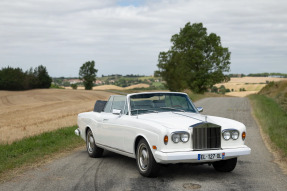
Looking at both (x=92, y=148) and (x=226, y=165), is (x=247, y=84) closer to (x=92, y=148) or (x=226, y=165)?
(x=92, y=148)

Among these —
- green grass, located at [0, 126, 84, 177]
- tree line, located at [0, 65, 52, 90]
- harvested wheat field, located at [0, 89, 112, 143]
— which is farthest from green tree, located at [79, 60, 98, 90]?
green grass, located at [0, 126, 84, 177]

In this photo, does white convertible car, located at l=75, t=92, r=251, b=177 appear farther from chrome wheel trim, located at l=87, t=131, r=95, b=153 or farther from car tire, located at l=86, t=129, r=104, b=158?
chrome wheel trim, located at l=87, t=131, r=95, b=153

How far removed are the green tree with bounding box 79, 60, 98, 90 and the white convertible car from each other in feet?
393

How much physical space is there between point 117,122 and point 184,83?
53.8m

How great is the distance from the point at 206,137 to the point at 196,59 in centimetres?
6124

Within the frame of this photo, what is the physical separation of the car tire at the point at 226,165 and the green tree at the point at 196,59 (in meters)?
54.3

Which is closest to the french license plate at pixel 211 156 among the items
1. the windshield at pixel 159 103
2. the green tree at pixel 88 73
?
the windshield at pixel 159 103

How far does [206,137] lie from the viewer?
7188mm

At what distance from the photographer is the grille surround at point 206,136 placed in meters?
7.11

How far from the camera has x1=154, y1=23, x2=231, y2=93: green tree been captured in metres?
63.3

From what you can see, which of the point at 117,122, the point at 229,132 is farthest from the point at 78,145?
the point at 229,132

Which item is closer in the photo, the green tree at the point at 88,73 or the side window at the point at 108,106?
the side window at the point at 108,106

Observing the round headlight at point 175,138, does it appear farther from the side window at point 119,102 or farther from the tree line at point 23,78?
the tree line at point 23,78

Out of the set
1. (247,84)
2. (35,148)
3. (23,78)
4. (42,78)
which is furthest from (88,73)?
(35,148)
